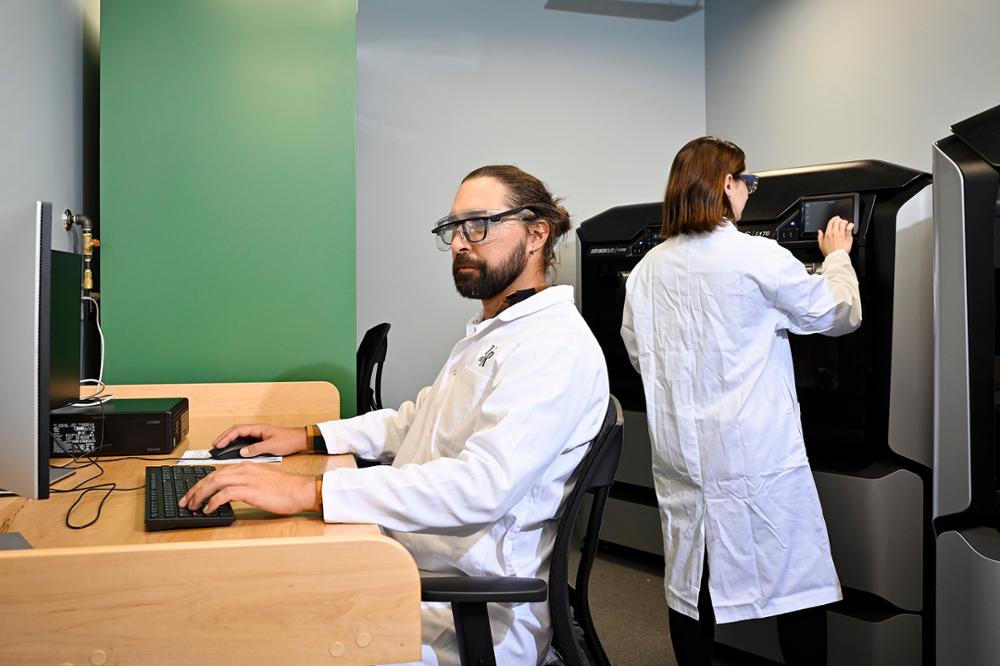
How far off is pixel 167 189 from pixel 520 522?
59.9 inches

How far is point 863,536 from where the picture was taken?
2047 mm

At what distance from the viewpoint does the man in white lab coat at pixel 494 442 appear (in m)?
1.14

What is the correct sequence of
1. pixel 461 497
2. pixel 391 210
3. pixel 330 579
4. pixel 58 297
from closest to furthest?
pixel 330 579, pixel 461 497, pixel 58 297, pixel 391 210

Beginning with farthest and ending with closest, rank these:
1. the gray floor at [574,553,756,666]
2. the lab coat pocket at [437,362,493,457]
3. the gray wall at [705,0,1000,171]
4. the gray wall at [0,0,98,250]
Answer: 1. the gray wall at [705,0,1000,171]
2. the gray floor at [574,553,756,666]
3. the gray wall at [0,0,98,250]
4. the lab coat pocket at [437,362,493,457]

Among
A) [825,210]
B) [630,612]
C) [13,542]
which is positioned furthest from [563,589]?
[630,612]

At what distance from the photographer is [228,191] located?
224 cm

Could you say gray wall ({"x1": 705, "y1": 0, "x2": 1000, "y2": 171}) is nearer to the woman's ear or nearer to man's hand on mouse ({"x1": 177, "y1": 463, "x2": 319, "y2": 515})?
the woman's ear

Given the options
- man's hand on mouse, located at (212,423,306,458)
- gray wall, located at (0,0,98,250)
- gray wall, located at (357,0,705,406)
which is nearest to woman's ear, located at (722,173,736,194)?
man's hand on mouse, located at (212,423,306,458)

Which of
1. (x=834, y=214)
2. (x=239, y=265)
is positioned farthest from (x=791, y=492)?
(x=239, y=265)

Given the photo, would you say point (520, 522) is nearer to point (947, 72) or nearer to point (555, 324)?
point (555, 324)

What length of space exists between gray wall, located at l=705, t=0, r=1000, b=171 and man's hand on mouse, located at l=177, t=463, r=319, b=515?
239cm

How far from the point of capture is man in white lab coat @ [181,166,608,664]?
3.76ft

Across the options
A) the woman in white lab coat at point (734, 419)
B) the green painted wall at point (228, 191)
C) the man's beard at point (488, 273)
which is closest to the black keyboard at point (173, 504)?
the man's beard at point (488, 273)

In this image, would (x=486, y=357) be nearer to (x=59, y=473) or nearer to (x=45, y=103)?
(x=59, y=473)
